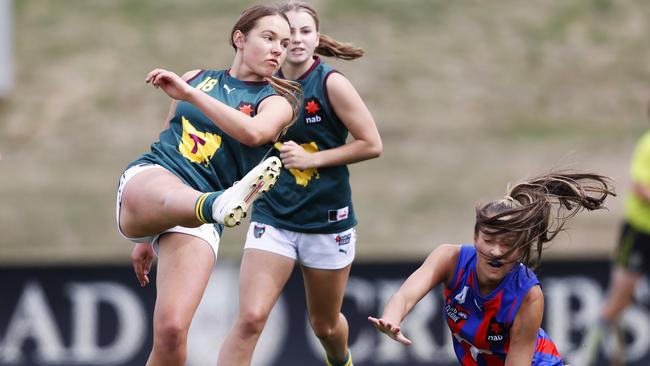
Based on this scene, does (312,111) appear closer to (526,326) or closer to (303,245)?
(303,245)

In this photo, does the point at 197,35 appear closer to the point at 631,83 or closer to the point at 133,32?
A: the point at 133,32

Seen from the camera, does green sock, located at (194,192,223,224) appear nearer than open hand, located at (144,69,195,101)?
Yes

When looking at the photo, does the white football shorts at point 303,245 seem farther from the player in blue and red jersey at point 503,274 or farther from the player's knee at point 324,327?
the player in blue and red jersey at point 503,274

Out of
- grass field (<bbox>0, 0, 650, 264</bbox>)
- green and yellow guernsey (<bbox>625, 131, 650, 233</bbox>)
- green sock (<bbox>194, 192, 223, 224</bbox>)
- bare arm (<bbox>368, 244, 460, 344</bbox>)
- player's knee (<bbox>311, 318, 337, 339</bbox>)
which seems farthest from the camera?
grass field (<bbox>0, 0, 650, 264</bbox>)

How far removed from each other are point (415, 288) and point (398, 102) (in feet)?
29.3

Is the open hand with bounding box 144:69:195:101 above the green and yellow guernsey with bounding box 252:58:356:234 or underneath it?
above

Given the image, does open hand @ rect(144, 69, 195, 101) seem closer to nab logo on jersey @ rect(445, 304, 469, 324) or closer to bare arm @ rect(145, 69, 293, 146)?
bare arm @ rect(145, 69, 293, 146)

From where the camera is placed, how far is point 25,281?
9.07 meters

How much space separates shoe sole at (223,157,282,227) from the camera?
400cm

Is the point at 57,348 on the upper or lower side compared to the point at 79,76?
lower

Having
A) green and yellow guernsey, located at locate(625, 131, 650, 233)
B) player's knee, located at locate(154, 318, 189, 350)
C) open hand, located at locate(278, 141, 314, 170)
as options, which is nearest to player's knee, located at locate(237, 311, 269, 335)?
open hand, located at locate(278, 141, 314, 170)

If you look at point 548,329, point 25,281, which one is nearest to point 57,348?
point 25,281

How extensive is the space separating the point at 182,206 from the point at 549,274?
17.7ft

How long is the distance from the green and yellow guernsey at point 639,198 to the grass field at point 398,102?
249 centimetres
